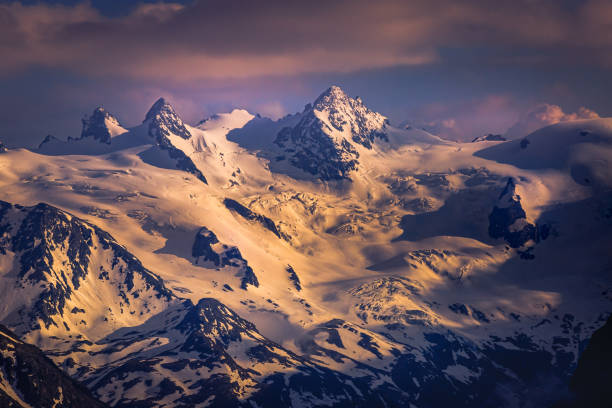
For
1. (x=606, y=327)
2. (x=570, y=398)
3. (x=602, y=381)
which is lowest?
(x=570, y=398)

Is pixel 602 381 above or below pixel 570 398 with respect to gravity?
above

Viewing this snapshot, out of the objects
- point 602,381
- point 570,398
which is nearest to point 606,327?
point 602,381

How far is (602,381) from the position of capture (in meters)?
140

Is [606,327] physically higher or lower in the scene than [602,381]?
higher

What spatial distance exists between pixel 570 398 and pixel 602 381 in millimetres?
16095

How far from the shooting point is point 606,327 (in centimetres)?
14512

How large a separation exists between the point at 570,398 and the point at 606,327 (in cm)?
2322

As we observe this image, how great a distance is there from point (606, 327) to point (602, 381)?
1377 centimetres

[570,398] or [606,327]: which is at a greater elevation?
[606,327]

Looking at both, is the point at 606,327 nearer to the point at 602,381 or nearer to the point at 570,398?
the point at 602,381

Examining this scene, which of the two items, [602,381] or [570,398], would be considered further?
[570,398]

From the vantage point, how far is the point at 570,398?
153 metres
